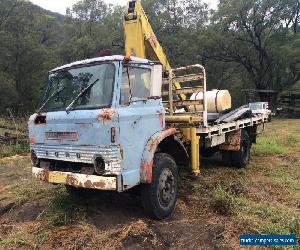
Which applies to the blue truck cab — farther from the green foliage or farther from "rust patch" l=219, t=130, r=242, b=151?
the green foliage

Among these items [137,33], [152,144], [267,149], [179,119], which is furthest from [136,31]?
[267,149]

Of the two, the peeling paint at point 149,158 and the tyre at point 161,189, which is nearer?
the peeling paint at point 149,158

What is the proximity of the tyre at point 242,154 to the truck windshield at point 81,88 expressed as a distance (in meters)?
4.66

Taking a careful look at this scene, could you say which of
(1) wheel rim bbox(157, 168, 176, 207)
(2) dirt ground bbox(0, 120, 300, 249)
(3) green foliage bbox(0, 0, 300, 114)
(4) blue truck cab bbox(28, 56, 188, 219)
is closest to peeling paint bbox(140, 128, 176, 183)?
(4) blue truck cab bbox(28, 56, 188, 219)

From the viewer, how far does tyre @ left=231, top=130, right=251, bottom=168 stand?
30.1ft

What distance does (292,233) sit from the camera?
16.4 ft

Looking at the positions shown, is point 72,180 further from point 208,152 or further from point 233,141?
point 208,152

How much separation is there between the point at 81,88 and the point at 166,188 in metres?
1.96

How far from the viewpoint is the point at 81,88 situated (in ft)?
18.7

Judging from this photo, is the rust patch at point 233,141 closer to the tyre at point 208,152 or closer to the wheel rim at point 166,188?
the tyre at point 208,152

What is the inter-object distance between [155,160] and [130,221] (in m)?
0.96

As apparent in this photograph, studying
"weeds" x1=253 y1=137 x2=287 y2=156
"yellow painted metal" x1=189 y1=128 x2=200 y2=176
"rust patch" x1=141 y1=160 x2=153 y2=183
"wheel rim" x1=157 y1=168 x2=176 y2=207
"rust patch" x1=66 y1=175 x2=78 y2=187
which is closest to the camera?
"rust patch" x1=66 y1=175 x2=78 y2=187

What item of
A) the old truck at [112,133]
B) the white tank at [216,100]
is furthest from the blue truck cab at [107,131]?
the white tank at [216,100]

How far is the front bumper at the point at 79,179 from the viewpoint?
5.11 meters
